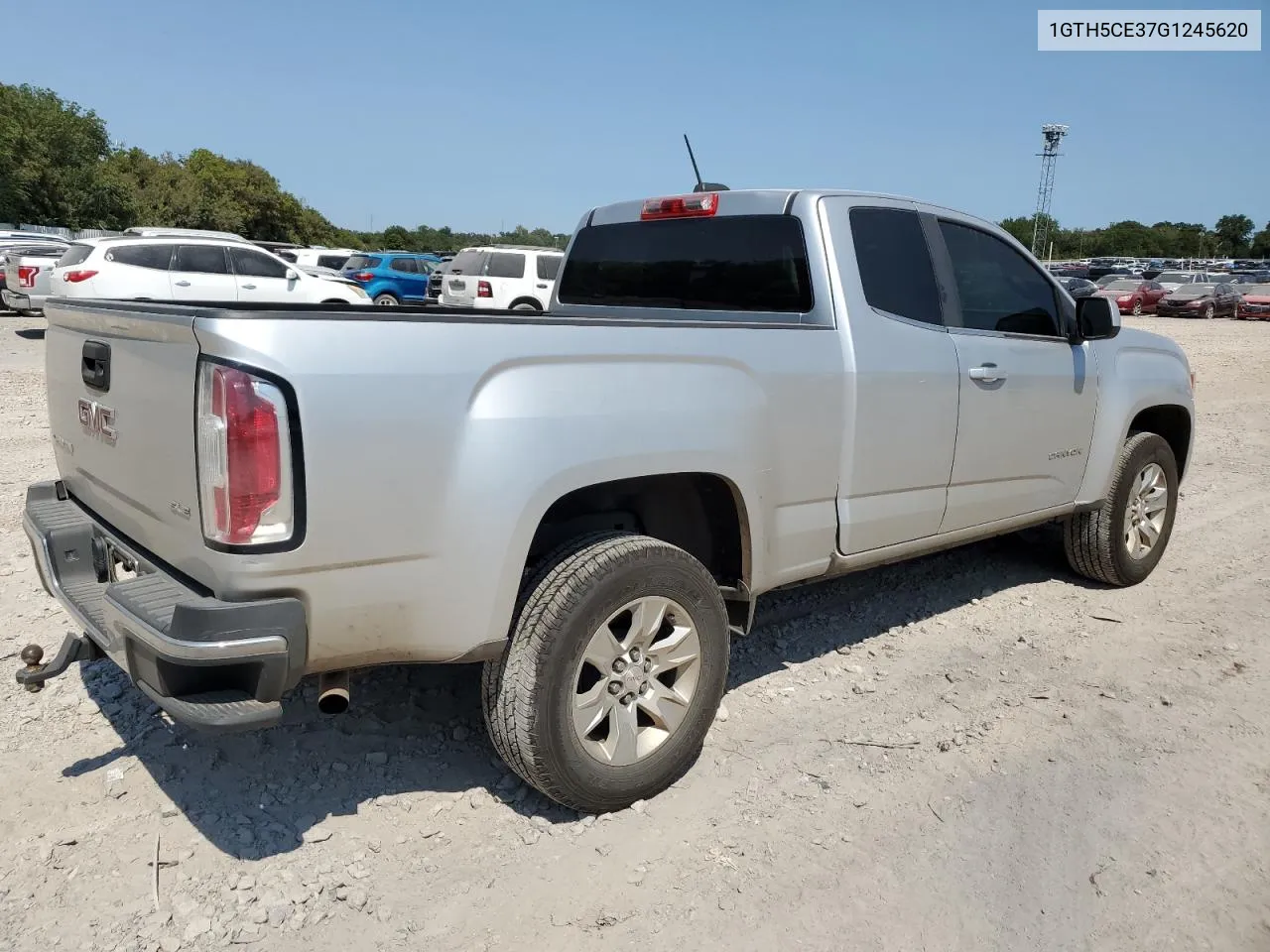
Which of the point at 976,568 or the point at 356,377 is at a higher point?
the point at 356,377

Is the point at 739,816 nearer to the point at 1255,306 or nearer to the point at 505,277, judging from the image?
the point at 505,277

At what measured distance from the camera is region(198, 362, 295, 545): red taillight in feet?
7.50

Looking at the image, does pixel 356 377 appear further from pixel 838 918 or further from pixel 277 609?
pixel 838 918

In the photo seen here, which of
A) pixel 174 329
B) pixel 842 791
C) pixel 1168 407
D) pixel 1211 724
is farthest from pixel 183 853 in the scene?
pixel 1168 407

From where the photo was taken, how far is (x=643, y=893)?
272 cm

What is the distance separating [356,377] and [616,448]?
0.80 m

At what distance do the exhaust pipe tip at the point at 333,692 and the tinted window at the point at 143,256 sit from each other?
13.7m

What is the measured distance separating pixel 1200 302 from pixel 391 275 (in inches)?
1079

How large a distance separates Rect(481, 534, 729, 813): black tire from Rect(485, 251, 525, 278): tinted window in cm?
1590

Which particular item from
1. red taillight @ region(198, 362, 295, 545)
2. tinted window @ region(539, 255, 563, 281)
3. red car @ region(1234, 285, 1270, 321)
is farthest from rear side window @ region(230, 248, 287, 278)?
red car @ region(1234, 285, 1270, 321)

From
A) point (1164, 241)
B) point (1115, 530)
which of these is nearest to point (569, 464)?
point (1115, 530)

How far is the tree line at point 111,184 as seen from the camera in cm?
4828

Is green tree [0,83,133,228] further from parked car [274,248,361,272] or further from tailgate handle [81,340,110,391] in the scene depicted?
tailgate handle [81,340,110,391]

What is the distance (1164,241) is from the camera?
368 ft
